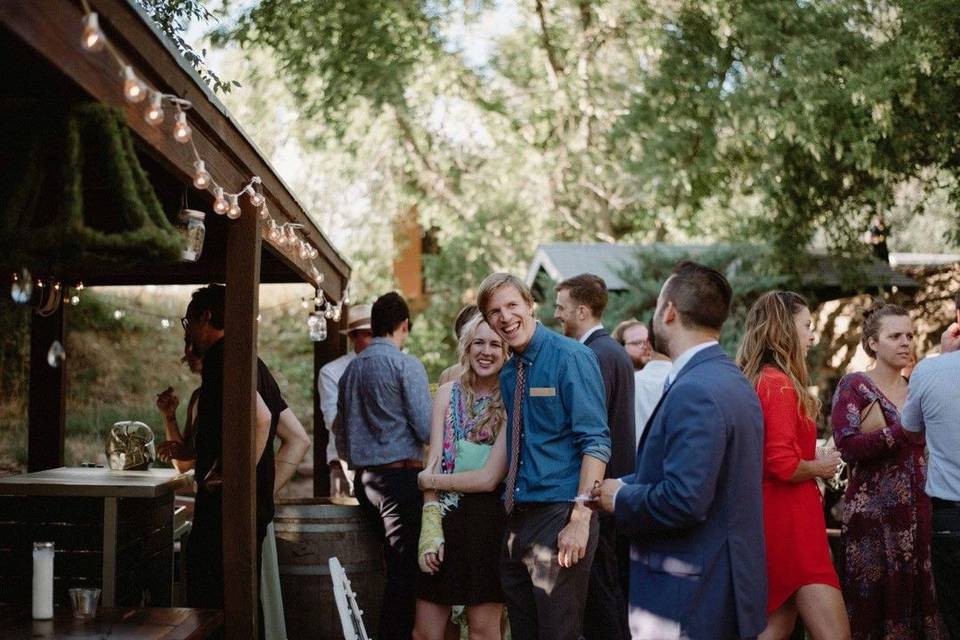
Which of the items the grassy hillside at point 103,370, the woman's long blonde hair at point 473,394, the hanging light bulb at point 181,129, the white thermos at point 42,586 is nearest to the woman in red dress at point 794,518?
the woman's long blonde hair at point 473,394

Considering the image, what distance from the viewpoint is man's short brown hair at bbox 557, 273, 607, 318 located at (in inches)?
234

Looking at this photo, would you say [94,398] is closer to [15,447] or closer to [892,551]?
[15,447]

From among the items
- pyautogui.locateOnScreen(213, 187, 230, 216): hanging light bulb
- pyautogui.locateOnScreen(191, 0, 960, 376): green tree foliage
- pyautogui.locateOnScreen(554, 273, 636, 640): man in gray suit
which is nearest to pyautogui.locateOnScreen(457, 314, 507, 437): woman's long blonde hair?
pyautogui.locateOnScreen(554, 273, 636, 640): man in gray suit

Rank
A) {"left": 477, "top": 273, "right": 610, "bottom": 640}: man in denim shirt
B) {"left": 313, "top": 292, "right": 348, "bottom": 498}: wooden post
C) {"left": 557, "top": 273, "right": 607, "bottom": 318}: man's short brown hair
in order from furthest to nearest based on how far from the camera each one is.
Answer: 1. {"left": 313, "top": 292, "right": 348, "bottom": 498}: wooden post
2. {"left": 557, "top": 273, "right": 607, "bottom": 318}: man's short brown hair
3. {"left": 477, "top": 273, "right": 610, "bottom": 640}: man in denim shirt

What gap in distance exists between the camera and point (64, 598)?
5.00m

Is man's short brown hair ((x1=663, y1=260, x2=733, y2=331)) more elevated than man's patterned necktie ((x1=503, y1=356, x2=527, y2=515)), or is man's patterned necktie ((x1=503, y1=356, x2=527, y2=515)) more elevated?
man's short brown hair ((x1=663, y1=260, x2=733, y2=331))

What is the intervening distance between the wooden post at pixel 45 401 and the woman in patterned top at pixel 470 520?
284 centimetres

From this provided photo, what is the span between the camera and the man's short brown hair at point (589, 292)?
234 inches

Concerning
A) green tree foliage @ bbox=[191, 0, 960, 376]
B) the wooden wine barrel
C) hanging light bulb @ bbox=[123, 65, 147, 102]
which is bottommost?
the wooden wine barrel

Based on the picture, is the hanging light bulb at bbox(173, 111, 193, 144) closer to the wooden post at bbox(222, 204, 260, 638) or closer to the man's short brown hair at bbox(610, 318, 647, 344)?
the wooden post at bbox(222, 204, 260, 638)

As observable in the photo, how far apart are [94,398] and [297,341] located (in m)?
6.98

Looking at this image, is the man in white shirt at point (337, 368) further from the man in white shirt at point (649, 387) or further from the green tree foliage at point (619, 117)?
the green tree foliage at point (619, 117)

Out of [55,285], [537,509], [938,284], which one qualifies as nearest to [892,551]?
[537,509]

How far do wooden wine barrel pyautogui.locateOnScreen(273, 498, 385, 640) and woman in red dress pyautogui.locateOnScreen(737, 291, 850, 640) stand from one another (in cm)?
210
